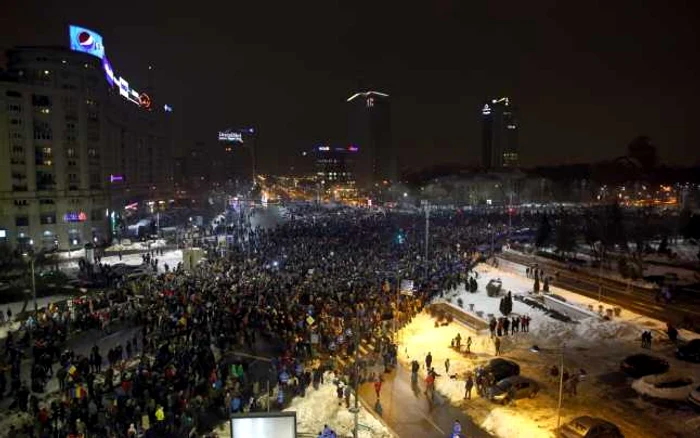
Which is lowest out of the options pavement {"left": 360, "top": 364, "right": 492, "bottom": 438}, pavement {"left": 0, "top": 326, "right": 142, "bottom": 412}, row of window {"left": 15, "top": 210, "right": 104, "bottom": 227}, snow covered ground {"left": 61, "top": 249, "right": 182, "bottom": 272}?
pavement {"left": 360, "top": 364, "right": 492, "bottom": 438}

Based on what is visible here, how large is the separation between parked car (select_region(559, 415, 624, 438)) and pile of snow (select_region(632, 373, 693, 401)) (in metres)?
3.72

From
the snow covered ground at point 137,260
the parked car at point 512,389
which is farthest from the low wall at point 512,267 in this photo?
the snow covered ground at point 137,260

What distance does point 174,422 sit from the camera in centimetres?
1365

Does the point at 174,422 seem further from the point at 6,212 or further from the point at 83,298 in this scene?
the point at 6,212

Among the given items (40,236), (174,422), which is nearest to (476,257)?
(174,422)

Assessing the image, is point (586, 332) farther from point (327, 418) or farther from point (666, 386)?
point (327, 418)

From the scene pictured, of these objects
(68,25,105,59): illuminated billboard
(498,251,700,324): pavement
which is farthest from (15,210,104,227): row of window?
(498,251,700,324): pavement

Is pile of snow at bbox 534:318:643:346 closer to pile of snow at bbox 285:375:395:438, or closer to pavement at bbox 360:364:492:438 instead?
pavement at bbox 360:364:492:438

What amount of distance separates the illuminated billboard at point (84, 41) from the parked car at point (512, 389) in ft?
198

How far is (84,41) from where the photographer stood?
59.4 meters

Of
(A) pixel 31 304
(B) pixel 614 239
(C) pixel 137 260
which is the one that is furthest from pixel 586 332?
(C) pixel 137 260

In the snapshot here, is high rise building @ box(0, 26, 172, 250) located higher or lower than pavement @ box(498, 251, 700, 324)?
higher

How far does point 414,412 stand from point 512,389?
10.8 feet

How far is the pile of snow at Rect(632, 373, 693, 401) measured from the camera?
15.3 metres
